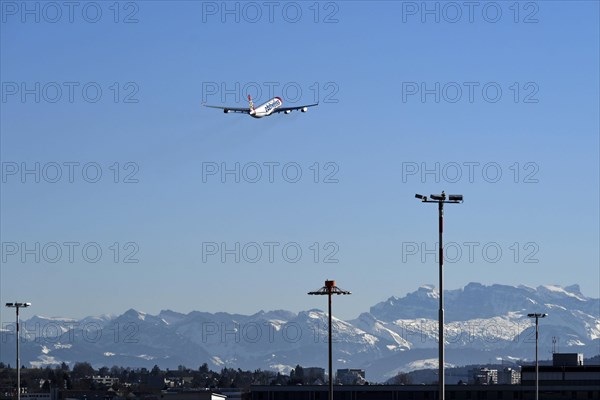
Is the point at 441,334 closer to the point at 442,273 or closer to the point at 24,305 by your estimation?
the point at 442,273

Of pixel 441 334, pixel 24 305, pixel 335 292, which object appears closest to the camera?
pixel 441 334

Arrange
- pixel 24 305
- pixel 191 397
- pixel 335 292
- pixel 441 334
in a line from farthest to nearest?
pixel 191 397
pixel 24 305
pixel 335 292
pixel 441 334

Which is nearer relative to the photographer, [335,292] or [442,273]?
[442,273]

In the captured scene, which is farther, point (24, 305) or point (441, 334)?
point (24, 305)

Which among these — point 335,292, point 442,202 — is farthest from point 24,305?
point 442,202

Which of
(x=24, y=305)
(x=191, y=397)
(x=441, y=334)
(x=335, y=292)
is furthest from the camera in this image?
(x=191, y=397)

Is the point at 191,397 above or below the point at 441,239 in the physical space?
below

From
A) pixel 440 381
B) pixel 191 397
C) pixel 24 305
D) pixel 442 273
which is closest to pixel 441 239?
pixel 442 273

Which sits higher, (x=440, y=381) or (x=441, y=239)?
(x=441, y=239)

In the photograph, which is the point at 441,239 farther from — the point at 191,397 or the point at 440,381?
the point at 191,397
